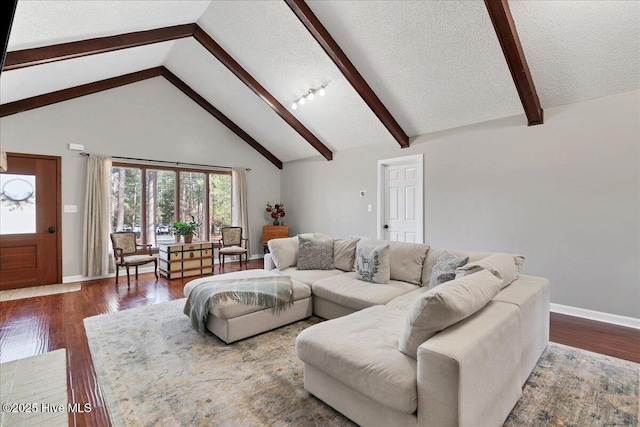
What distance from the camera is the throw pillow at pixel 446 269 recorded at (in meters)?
2.56

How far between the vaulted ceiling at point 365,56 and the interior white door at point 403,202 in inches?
19.6

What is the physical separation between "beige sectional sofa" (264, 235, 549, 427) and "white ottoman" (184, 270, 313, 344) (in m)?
0.99

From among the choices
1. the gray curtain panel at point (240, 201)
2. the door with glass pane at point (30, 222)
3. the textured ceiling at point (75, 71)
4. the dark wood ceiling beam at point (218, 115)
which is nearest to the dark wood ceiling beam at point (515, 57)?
the textured ceiling at point (75, 71)

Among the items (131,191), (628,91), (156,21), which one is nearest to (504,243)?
(628,91)

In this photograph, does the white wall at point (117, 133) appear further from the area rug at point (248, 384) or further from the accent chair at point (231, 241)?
the area rug at point (248, 384)

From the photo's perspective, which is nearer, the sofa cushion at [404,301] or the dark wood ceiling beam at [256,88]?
the sofa cushion at [404,301]

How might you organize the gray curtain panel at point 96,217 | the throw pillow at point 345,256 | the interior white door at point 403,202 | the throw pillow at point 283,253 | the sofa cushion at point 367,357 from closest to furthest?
1. the sofa cushion at point 367,357
2. the throw pillow at point 345,256
3. the throw pillow at point 283,253
4. the interior white door at point 403,202
5. the gray curtain panel at point 96,217

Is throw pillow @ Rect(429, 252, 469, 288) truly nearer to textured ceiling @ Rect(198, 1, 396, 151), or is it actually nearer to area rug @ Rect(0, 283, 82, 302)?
textured ceiling @ Rect(198, 1, 396, 151)

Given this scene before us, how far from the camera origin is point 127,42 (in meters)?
3.83

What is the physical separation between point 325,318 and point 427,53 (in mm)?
3262

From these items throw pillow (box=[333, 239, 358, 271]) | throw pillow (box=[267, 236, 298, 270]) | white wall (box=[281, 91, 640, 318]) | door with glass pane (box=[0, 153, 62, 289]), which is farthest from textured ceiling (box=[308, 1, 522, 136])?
door with glass pane (box=[0, 153, 62, 289])

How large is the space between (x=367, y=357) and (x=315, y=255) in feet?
7.48

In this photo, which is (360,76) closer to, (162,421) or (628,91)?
(628,91)

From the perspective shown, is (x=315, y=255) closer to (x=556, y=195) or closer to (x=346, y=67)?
(x=346, y=67)
